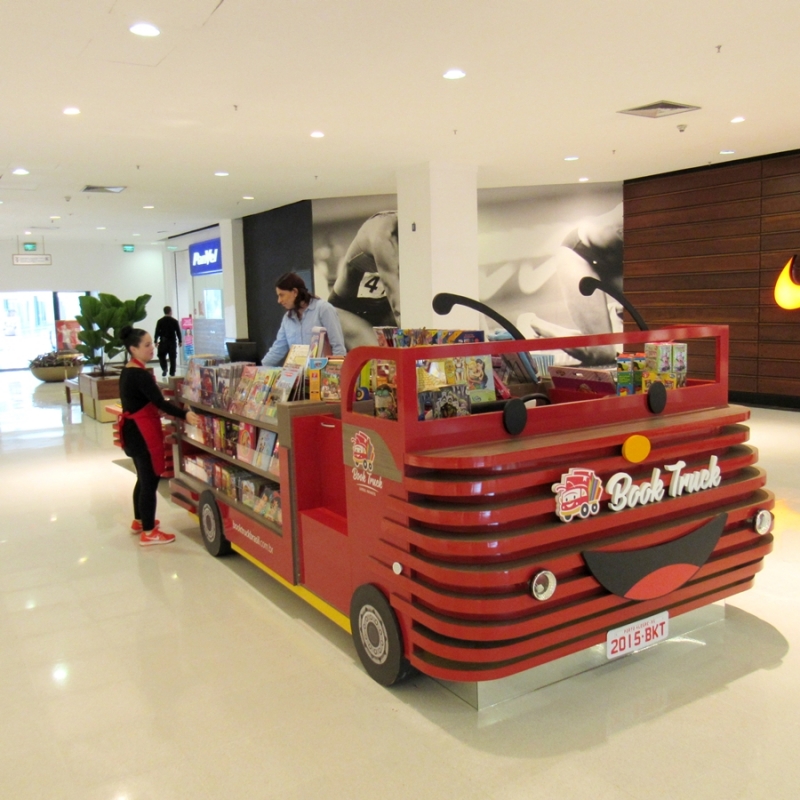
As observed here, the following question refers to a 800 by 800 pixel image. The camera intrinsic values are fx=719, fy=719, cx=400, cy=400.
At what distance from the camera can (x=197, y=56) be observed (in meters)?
5.16

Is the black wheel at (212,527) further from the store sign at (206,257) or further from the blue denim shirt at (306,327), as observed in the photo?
the store sign at (206,257)

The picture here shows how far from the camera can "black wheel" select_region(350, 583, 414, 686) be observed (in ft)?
8.75

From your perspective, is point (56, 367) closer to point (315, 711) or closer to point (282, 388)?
point (282, 388)

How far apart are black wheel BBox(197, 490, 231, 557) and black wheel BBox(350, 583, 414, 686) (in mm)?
1645

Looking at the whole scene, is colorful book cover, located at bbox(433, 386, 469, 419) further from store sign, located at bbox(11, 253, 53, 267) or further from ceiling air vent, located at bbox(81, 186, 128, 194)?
store sign, located at bbox(11, 253, 53, 267)

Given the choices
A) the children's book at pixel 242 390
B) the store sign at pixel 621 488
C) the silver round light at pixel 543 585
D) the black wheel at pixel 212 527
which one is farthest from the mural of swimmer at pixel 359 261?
the silver round light at pixel 543 585

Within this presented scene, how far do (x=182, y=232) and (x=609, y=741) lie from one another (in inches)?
681

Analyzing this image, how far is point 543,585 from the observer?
2.41 meters

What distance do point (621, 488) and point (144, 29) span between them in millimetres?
4156

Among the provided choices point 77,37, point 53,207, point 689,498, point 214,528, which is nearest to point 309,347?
point 214,528

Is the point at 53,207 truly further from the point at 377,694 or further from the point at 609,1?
the point at 377,694

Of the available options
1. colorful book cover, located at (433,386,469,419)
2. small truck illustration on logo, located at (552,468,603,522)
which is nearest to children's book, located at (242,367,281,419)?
colorful book cover, located at (433,386,469,419)

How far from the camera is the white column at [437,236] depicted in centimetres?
928

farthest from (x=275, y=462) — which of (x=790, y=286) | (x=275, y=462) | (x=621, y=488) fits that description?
(x=790, y=286)
